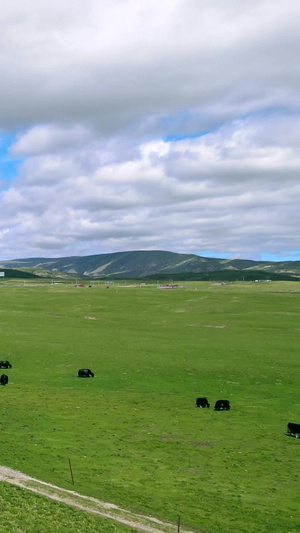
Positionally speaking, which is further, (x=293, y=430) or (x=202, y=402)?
(x=202, y=402)

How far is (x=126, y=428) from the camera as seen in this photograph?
43438mm

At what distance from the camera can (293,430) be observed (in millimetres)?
42469

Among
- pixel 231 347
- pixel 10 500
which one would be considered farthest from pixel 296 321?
pixel 10 500

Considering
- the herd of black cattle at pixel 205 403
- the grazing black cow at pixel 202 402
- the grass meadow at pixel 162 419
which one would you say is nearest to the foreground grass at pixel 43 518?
the grass meadow at pixel 162 419

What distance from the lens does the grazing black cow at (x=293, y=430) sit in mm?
42062

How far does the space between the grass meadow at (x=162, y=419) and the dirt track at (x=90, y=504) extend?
1.03 metres

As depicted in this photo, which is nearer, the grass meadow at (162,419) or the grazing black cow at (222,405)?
the grass meadow at (162,419)

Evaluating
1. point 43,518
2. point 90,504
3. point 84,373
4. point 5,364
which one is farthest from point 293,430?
point 5,364

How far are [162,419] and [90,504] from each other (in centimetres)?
2023

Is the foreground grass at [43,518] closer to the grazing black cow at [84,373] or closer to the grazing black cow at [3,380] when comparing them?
the grazing black cow at [3,380]

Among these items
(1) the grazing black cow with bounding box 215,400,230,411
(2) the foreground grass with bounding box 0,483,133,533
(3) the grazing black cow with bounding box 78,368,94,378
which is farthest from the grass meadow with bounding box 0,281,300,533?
(3) the grazing black cow with bounding box 78,368,94,378

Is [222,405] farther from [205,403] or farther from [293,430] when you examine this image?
[293,430]

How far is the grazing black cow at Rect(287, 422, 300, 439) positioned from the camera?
1656 inches

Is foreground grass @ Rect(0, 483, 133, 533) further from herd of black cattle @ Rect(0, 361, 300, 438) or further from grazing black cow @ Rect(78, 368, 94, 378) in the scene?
grazing black cow @ Rect(78, 368, 94, 378)
